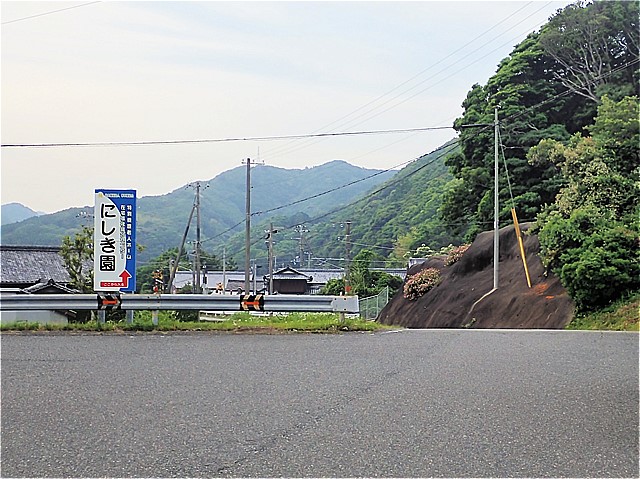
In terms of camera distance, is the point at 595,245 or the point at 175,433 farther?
the point at 595,245

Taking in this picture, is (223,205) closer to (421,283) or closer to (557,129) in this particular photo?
(421,283)

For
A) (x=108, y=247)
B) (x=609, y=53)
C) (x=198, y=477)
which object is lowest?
Result: (x=198, y=477)

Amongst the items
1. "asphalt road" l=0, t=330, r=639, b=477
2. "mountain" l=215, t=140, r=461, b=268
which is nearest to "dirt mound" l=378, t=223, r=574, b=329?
"asphalt road" l=0, t=330, r=639, b=477

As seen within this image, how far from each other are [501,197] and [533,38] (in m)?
11.0

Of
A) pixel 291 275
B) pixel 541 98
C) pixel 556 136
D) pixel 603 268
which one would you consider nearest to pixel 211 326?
pixel 603 268

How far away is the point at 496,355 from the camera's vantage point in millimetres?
10656

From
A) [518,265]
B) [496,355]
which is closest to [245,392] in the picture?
[496,355]

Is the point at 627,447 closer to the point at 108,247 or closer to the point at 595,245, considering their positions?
the point at 108,247

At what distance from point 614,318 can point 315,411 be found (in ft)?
60.4

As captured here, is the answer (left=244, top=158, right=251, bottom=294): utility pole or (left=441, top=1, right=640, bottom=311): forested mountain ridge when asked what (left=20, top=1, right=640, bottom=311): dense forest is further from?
(left=244, top=158, right=251, bottom=294): utility pole

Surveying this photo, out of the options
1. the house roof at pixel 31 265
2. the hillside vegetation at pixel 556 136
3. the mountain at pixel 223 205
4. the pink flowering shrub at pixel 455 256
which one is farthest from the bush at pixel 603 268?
the mountain at pixel 223 205

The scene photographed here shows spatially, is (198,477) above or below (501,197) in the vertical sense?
below

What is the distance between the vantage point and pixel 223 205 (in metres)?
142

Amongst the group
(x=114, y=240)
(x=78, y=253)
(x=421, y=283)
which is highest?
(x=78, y=253)
